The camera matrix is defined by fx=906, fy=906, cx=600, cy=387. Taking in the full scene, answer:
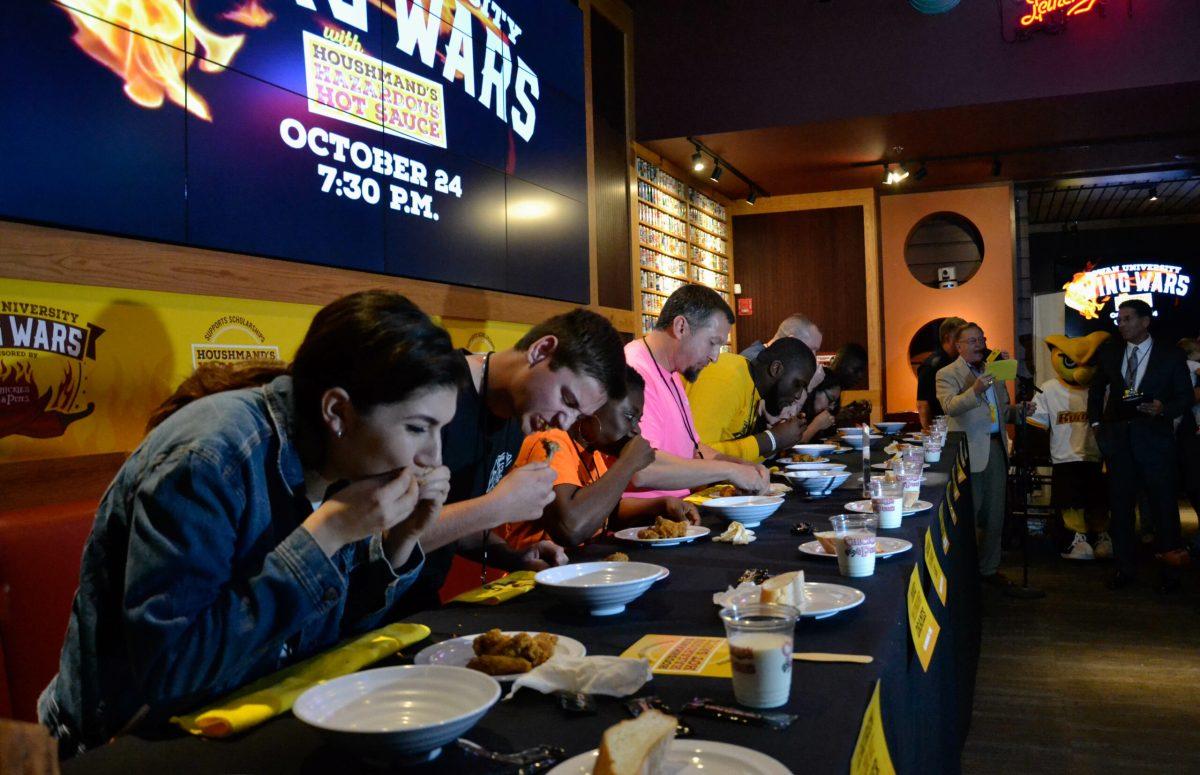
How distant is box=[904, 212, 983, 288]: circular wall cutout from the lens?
10.3 m

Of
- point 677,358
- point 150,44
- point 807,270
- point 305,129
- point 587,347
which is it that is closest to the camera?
point 587,347

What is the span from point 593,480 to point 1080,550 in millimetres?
5408

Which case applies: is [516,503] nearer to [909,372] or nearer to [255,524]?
[255,524]

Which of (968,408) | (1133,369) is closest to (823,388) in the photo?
(968,408)

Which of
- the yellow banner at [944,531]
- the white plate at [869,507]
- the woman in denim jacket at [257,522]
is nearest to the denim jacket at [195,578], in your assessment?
the woman in denim jacket at [257,522]

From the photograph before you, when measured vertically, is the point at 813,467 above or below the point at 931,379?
below

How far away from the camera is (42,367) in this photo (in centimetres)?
315

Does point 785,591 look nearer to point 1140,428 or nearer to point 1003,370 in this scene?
point 1003,370

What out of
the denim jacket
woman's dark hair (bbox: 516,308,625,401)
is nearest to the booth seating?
the denim jacket

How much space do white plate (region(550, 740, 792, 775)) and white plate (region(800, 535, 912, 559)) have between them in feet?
3.83

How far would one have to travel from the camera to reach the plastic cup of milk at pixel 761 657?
3.88 feet

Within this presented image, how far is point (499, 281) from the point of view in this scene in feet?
20.1

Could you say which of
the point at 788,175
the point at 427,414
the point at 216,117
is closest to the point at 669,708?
the point at 427,414

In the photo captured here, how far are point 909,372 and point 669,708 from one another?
1000 centimetres
